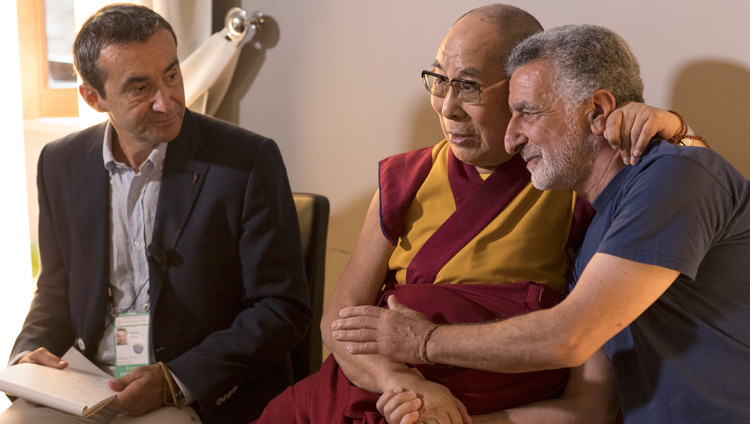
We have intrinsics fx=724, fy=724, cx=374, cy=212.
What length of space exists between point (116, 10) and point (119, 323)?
2.56 feet

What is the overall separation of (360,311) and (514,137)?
488mm

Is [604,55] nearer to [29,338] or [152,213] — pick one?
[152,213]

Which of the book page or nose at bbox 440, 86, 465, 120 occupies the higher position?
nose at bbox 440, 86, 465, 120

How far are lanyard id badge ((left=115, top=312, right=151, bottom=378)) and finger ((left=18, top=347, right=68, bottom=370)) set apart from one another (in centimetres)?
13

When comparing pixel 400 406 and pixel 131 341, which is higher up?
pixel 400 406

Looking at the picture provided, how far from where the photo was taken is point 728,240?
1.30 metres

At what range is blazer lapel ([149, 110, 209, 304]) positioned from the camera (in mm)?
1806

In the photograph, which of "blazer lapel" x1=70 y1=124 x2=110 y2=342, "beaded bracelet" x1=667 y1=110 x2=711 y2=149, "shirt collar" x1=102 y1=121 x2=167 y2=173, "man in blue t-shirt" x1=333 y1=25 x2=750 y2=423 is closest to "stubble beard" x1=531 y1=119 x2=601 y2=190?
"man in blue t-shirt" x1=333 y1=25 x2=750 y2=423

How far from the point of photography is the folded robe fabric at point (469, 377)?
58.9 inches

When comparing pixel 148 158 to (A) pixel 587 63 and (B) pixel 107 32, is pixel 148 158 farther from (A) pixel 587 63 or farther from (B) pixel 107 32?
(A) pixel 587 63

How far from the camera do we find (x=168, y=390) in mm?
1741

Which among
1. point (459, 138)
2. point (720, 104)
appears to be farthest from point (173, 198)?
point (720, 104)

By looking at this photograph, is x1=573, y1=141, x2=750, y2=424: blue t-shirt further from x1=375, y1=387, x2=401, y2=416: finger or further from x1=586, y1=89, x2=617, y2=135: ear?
x1=375, y1=387, x2=401, y2=416: finger

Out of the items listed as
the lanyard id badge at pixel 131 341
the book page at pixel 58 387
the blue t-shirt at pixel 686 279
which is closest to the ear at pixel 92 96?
the lanyard id badge at pixel 131 341
